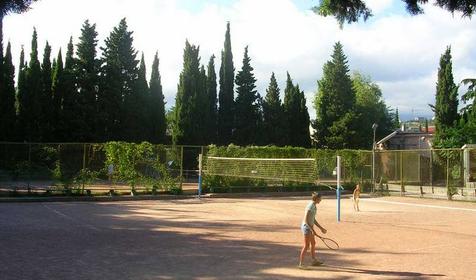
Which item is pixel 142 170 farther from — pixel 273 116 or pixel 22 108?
pixel 273 116

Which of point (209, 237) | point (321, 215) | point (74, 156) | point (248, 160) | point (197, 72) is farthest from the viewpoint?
point (197, 72)

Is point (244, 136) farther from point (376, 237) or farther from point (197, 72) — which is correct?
point (376, 237)

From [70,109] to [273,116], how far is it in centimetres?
2258

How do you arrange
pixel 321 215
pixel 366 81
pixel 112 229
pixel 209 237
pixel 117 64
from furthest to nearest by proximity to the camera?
1. pixel 366 81
2. pixel 117 64
3. pixel 321 215
4. pixel 112 229
5. pixel 209 237

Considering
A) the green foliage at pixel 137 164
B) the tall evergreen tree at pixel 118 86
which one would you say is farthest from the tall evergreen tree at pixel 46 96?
the green foliage at pixel 137 164

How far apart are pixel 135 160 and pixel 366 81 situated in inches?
2678

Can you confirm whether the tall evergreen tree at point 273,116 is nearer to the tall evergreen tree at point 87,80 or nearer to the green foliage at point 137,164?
the tall evergreen tree at point 87,80

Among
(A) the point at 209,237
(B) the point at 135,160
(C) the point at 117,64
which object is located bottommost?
(A) the point at 209,237

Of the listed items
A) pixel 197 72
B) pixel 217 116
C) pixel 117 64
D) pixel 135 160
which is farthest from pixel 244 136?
pixel 135 160

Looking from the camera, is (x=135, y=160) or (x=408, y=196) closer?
(x=135, y=160)

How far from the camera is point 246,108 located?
6022 cm

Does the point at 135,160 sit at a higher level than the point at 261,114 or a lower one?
lower

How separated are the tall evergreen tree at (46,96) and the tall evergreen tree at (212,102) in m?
16.7

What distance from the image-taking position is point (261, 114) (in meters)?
62.2
